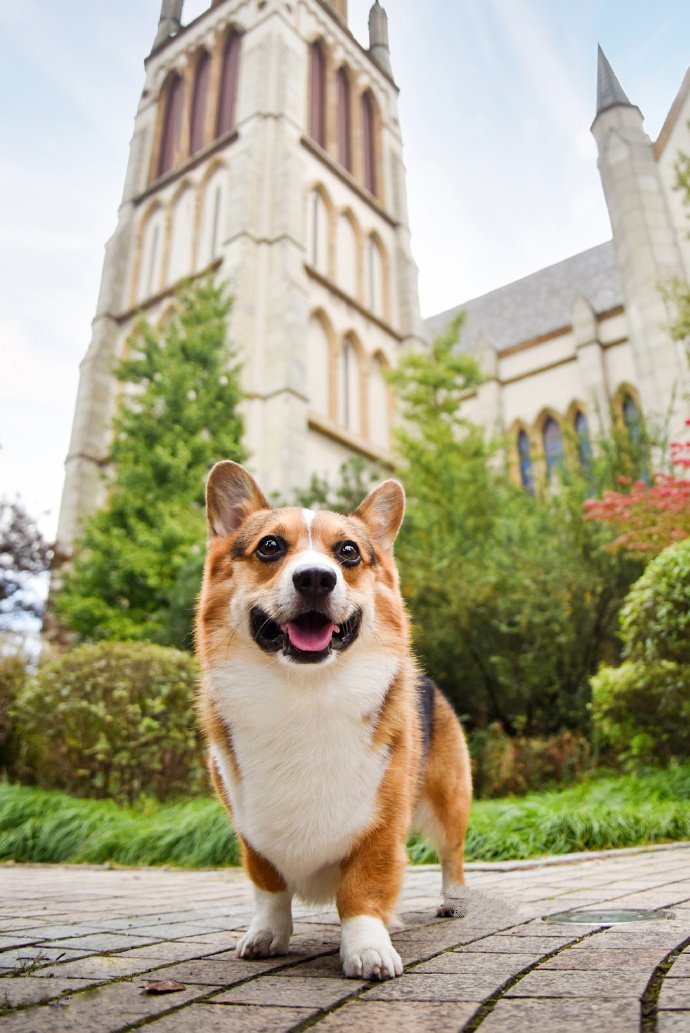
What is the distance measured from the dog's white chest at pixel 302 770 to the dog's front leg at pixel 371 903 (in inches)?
2.3

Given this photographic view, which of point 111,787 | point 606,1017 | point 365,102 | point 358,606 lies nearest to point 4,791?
point 111,787

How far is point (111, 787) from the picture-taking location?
6.72 metres

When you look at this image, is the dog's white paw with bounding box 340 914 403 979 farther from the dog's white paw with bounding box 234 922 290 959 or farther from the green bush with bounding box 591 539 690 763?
the green bush with bounding box 591 539 690 763

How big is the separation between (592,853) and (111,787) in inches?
174

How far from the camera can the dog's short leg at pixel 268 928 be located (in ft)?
6.37

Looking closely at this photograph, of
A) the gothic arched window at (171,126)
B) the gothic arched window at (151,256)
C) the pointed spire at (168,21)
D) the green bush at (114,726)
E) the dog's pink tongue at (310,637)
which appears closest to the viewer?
the dog's pink tongue at (310,637)

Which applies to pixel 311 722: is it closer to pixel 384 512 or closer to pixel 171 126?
pixel 384 512

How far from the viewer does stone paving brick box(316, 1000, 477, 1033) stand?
1.26 metres

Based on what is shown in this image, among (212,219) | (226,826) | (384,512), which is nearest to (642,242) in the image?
(212,219)

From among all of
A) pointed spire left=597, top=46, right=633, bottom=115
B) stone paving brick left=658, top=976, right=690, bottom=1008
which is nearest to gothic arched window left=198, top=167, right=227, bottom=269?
pointed spire left=597, top=46, right=633, bottom=115

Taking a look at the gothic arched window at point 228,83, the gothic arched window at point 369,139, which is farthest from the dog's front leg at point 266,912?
the gothic arched window at point 369,139

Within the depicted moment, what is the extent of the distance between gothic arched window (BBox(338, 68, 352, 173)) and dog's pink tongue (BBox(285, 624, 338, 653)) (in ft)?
83.0

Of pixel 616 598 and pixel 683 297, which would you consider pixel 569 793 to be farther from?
pixel 683 297

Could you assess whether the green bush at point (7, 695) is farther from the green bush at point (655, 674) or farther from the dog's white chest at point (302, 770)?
the dog's white chest at point (302, 770)
